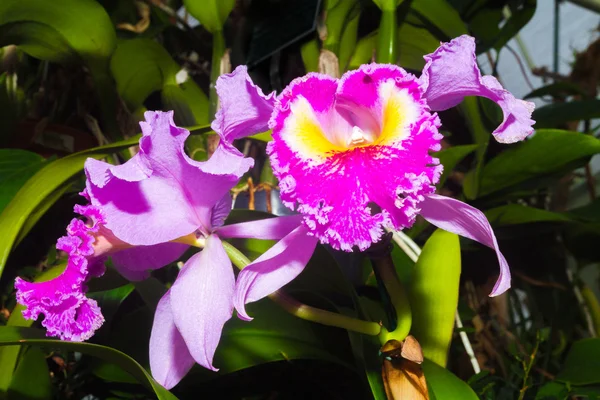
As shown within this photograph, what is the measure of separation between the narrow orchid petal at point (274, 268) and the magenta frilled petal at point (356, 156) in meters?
0.04

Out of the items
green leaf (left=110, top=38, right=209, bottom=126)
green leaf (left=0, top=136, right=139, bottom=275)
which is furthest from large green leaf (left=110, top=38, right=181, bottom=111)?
green leaf (left=0, top=136, right=139, bottom=275)

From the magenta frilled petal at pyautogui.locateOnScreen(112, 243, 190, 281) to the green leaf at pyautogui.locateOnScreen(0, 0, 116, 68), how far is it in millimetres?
475

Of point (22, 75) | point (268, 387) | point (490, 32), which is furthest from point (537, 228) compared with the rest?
point (22, 75)

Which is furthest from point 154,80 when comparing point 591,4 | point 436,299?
point 591,4

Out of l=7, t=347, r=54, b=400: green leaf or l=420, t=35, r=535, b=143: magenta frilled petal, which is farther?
l=7, t=347, r=54, b=400: green leaf

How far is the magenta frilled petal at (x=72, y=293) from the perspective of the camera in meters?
0.42

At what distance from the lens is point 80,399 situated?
2.51ft

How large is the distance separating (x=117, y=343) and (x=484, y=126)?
27.0 inches

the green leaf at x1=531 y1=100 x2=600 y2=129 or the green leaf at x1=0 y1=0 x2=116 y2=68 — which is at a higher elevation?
the green leaf at x1=531 y1=100 x2=600 y2=129

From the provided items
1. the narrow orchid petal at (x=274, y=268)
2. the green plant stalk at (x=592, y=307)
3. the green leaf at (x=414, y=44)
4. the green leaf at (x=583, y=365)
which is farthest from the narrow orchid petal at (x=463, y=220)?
the green plant stalk at (x=592, y=307)

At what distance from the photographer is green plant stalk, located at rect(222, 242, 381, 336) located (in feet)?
1.42

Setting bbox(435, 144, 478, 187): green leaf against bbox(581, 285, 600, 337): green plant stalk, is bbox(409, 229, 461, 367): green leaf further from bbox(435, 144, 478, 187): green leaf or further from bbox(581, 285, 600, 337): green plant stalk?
bbox(581, 285, 600, 337): green plant stalk

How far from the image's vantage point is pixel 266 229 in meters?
0.46

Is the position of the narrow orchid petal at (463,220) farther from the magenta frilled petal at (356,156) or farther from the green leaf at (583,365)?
the green leaf at (583,365)
